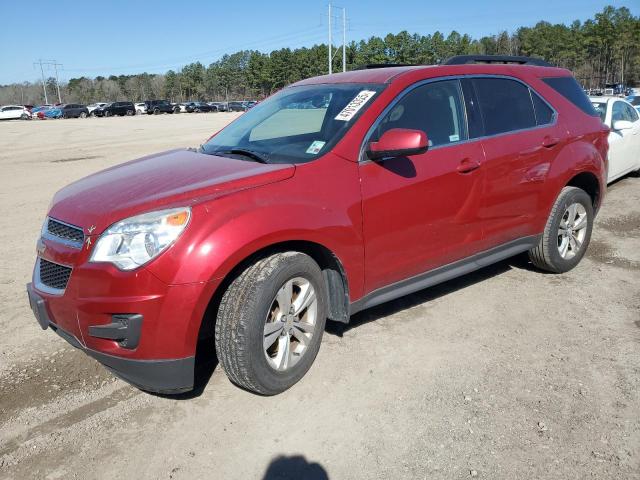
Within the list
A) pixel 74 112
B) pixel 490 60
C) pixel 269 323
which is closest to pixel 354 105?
pixel 269 323

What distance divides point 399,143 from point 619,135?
6914mm

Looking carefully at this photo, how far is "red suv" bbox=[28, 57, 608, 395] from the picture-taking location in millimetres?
2742

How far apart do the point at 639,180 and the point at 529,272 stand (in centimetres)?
665

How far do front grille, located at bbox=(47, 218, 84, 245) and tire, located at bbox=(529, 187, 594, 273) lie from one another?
3.77m

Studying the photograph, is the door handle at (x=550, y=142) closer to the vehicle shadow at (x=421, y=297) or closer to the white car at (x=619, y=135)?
the vehicle shadow at (x=421, y=297)

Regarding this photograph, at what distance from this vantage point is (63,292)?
114 inches

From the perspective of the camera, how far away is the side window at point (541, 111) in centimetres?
464

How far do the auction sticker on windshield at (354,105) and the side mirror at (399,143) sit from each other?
0.93 feet

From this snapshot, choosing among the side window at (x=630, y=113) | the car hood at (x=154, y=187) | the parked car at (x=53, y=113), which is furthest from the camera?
the parked car at (x=53, y=113)

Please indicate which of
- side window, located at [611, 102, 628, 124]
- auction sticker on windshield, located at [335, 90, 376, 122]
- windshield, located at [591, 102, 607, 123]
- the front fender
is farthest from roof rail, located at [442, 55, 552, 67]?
side window, located at [611, 102, 628, 124]

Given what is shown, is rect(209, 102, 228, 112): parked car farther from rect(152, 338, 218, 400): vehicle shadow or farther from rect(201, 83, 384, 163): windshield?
rect(152, 338, 218, 400): vehicle shadow

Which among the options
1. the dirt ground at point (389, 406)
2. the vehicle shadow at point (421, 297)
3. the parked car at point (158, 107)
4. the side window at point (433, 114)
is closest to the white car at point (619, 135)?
the vehicle shadow at point (421, 297)

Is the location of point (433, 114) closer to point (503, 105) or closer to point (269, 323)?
point (503, 105)

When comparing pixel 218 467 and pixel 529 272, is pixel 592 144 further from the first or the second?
pixel 218 467
